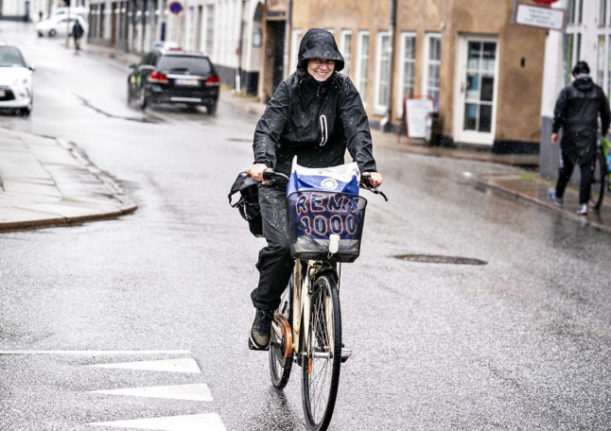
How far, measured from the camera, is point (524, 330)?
855 cm

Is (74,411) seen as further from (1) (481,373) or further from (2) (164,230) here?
(2) (164,230)

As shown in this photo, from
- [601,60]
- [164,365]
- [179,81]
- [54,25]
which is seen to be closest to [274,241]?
[164,365]

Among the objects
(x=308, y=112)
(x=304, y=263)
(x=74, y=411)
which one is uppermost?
(x=308, y=112)

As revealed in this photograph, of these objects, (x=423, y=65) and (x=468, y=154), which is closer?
(x=468, y=154)

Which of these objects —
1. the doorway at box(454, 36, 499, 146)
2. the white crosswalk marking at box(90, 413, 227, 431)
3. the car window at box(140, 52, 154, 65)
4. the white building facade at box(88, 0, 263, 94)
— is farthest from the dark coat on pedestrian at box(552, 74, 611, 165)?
the white building facade at box(88, 0, 263, 94)

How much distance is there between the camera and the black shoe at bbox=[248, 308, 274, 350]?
21.8 feet

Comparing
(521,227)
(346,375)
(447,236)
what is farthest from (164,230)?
(346,375)

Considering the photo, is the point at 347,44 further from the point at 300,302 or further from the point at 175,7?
the point at 300,302

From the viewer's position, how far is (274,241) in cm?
624

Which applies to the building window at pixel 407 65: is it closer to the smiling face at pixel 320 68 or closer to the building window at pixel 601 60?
the building window at pixel 601 60

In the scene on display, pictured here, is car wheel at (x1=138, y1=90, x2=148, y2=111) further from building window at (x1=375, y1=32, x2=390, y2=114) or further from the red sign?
the red sign

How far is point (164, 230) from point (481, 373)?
6.13 m

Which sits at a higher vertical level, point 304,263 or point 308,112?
point 308,112

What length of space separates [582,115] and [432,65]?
1385 centimetres
